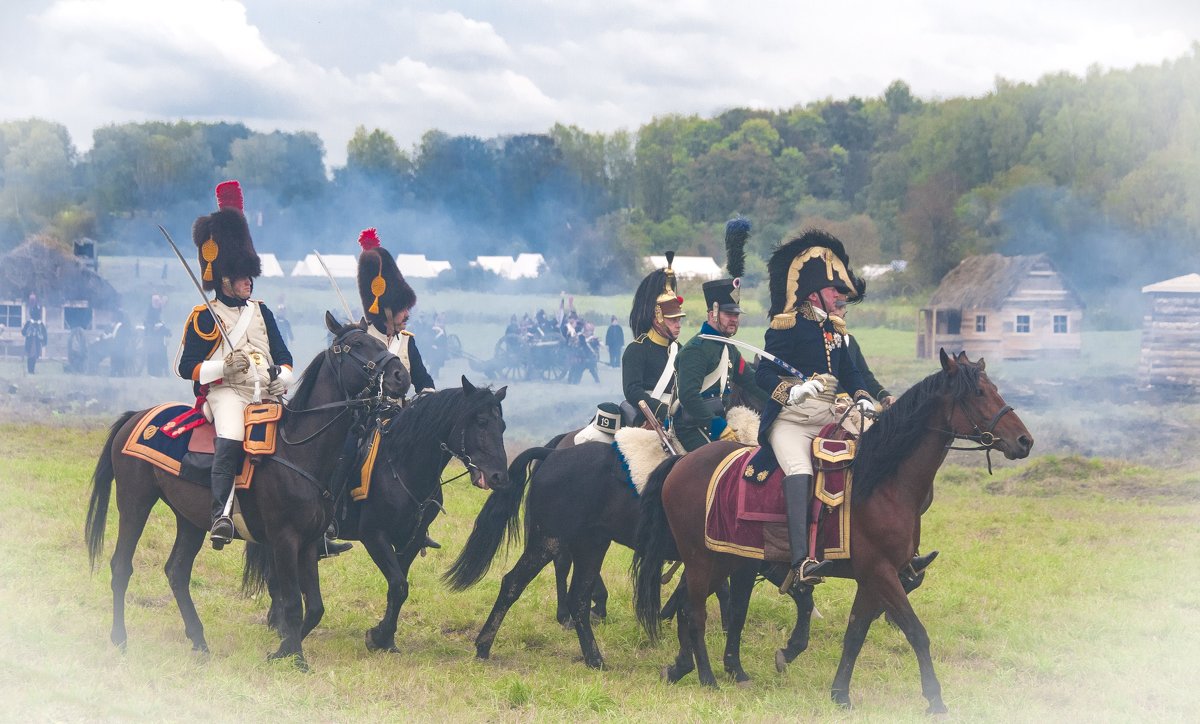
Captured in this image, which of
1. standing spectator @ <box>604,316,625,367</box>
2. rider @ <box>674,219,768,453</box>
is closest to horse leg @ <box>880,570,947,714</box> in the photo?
rider @ <box>674,219,768,453</box>

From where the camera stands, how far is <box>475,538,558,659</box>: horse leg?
9.88 metres

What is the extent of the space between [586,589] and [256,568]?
277cm

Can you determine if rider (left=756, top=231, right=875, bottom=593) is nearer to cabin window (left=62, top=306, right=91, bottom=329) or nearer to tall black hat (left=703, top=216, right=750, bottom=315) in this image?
tall black hat (left=703, top=216, right=750, bottom=315)

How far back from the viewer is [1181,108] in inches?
1193

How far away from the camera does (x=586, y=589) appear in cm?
976

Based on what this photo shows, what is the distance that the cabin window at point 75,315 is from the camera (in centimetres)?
3375

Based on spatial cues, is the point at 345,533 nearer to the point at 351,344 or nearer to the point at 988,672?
the point at 351,344

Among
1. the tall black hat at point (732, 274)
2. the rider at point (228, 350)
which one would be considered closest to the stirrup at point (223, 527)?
the rider at point (228, 350)

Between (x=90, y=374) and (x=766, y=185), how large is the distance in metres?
21.0

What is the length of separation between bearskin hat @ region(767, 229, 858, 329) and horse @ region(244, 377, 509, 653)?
7.24 ft

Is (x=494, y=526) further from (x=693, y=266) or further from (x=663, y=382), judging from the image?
(x=693, y=266)

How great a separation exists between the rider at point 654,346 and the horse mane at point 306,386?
2561 mm

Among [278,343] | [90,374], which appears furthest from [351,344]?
[90,374]

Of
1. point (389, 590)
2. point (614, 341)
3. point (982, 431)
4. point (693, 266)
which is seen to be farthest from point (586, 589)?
point (693, 266)
